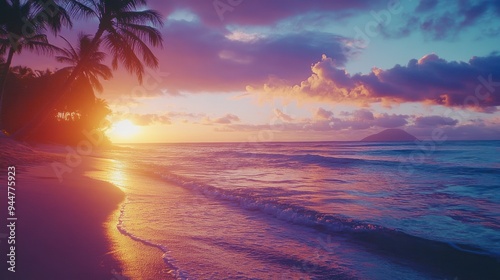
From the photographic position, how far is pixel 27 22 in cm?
1856

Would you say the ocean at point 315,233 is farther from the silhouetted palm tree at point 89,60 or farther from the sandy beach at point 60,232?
the silhouetted palm tree at point 89,60

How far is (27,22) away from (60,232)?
61.5ft

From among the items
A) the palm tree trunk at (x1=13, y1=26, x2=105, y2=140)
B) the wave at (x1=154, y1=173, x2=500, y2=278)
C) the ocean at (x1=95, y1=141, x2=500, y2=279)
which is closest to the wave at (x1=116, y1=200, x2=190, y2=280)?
the ocean at (x1=95, y1=141, x2=500, y2=279)

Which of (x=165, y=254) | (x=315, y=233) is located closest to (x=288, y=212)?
(x=315, y=233)

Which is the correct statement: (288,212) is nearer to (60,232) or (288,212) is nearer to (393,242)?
(393,242)

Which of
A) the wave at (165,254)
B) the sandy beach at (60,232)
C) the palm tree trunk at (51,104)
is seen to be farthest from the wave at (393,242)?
the palm tree trunk at (51,104)

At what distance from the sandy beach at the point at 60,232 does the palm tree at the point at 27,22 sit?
11.5 metres

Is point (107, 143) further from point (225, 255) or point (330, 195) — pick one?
point (225, 255)

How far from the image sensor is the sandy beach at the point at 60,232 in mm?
3795

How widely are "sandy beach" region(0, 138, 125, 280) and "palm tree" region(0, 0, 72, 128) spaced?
11515 mm

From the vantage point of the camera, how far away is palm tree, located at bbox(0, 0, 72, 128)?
17000 mm

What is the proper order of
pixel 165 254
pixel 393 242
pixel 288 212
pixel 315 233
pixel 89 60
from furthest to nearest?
pixel 89 60 < pixel 288 212 < pixel 315 233 < pixel 393 242 < pixel 165 254

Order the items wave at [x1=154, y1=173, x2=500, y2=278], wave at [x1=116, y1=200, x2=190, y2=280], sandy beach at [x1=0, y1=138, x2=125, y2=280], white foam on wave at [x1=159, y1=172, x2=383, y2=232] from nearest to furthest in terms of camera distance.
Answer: sandy beach at [x1=0, y1=138, x2=125, y2=280] < wave at [x1=116, y1=200, x2=190, y2=280] < wave at [x1=154, y1=173, x2=500, y2=278] < white foam on wave at [x1=159, y1=172, x2=383, y2=232]

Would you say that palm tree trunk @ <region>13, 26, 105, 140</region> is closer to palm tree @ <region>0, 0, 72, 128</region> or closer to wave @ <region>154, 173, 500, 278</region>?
palm tree @ <region>0, 0, 72, 128</region>
